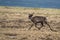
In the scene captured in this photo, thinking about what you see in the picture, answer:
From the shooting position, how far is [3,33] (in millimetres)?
12609

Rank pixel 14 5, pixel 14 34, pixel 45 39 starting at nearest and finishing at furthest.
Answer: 1. pixel 45 39
2. pixel 14 34
3. pixel 14 5

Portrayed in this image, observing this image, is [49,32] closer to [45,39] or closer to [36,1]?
[45,39]

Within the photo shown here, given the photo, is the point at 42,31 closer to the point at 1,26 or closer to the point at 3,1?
the point at 1,26

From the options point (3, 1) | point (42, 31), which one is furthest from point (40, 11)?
point (42, 31)

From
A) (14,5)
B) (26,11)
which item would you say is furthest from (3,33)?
(14,5)

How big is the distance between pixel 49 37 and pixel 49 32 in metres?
1.16

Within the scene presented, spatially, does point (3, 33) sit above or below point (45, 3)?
above

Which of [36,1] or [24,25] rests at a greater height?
[24,25]

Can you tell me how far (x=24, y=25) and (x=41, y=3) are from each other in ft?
36.2

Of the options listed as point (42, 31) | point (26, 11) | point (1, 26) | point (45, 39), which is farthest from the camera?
point (26, 11)

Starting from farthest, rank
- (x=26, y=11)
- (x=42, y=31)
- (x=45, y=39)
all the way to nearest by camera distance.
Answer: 1. (x=26, y=11)
2. (x=42, y=31)
3. (x=45, y=39)

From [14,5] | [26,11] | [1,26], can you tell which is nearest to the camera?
[1,26]

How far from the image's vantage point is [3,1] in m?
26.5

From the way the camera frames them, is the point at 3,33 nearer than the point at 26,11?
Yes
